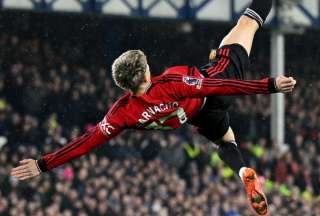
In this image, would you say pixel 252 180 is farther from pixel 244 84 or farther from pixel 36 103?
pixel 36 103

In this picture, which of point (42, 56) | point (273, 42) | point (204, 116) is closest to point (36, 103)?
point (42, 56)

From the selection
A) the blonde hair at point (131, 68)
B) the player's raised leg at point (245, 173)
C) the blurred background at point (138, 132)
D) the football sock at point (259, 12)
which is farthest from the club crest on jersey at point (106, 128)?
the blurred background at point (138, 132)

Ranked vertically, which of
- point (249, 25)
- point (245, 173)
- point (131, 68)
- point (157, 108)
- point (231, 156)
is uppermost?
point (249, 25)

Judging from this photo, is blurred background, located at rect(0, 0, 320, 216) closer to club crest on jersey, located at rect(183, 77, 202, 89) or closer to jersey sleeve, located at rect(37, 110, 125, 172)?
jersey sleeve, located at rect(37, 110, 125, 172)

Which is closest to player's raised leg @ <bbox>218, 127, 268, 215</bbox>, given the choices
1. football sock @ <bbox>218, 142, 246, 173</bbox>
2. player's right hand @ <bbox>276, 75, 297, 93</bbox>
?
football sock @ <bbox>218, 142, 246, 173</bbox>

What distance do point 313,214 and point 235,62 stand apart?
8848 mm

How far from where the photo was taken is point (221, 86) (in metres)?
8.00

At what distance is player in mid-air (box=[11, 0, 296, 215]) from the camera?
318 inches

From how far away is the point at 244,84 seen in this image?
791cm

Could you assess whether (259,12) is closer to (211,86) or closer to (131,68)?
(211,86)

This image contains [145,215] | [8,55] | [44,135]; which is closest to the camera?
[145,215]

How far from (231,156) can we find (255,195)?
24.2 inches

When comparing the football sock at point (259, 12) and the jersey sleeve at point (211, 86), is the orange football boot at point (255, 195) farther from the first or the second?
the football sock at point (259, 12)

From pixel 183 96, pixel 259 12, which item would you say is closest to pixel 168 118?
pixel 183 96
